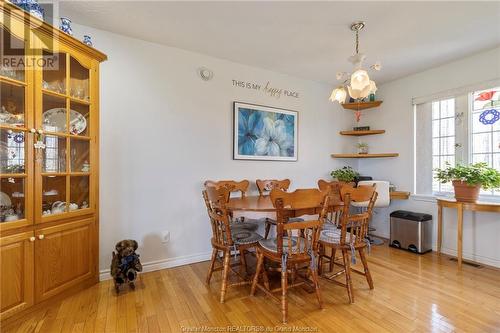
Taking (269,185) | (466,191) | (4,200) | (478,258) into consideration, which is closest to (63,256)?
(4,200)

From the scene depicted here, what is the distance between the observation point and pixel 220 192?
1.91m

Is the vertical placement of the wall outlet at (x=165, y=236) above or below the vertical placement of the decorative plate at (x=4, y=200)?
below

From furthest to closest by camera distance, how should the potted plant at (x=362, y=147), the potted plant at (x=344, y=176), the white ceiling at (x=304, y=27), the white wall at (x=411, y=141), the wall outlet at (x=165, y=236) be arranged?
the potted plant at (x=362, y=147) < the potted plant at (x=344, y=176) < the white wall at (x=411, y=141) < the wall outlet at (x=165, y=236) < the white ceiling at (x=304, y=27)

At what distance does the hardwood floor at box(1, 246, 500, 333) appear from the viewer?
1.68m

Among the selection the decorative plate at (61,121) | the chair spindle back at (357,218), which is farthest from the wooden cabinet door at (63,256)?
the chair spindle back at (357,218)

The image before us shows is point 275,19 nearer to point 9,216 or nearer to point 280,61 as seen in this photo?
point 280,61

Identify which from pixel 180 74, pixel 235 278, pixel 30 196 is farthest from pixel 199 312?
pixel 180 74

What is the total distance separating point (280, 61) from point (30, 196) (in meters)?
2.85

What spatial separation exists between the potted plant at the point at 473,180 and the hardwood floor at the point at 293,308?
84 cm

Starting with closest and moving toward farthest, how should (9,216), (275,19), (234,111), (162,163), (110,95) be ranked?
(9,216)
(275,19)
(110,95)
(162,163)
(234,111)

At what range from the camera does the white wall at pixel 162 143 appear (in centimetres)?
242

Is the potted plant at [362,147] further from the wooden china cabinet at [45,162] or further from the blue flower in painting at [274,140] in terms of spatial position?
the wooden china cabinet at [45,162]

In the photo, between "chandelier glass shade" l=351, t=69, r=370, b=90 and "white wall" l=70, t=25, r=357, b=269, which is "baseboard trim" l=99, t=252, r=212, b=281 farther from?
"chandelier glass shade" l=351, t=69, r=370, b=90

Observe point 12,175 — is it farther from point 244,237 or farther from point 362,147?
point 362,147
